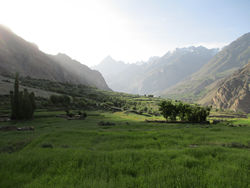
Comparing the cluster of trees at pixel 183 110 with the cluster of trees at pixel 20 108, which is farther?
the cluster of trees at pixel 183 110

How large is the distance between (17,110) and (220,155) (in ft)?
194

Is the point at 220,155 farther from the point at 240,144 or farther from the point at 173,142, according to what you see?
the point at 240,144

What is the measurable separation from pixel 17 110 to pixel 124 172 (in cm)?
5668

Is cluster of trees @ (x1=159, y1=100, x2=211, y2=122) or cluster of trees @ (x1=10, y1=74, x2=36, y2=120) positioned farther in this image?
cluster of trees @ (x1=159, y1=100, x2=211, y2=122)

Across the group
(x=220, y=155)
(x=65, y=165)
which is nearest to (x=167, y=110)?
(x=220, y=155)

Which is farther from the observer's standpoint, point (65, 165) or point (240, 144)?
point (240, 144)

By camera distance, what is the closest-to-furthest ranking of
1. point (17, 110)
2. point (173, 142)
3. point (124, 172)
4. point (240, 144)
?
point (124, 172) < point (240, 144) < point (173, 142) < point (17, 110)

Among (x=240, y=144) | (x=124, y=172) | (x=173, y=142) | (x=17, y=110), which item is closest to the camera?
(x=124, y=172)

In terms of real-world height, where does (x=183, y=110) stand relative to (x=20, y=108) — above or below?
above

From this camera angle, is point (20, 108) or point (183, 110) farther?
point (183, 110)

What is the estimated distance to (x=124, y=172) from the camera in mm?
5961

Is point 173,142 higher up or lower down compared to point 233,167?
lower down

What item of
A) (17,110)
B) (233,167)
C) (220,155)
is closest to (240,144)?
(220,155)

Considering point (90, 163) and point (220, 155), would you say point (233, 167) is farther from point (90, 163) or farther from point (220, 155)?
point (90, 163)
